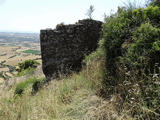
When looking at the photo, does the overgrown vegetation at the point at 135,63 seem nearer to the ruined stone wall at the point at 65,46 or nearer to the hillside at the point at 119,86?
the hillside at the point at 119,86

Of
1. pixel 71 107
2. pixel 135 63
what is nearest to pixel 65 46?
pixel 71 107

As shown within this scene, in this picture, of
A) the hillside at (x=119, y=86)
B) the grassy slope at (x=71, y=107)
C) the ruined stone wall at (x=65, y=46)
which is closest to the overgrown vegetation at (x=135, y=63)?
the hillside at (x=119, y=86)

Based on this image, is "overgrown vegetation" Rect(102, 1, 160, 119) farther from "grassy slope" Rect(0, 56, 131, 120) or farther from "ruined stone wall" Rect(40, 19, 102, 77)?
"ruined stone wall" Rect(40, 19, 102, 77)

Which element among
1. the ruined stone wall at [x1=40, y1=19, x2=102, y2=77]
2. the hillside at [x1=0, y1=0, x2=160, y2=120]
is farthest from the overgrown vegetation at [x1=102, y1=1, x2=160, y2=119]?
the ruined stone wall at [x1=40, y1=19, x2=102, y2=77]

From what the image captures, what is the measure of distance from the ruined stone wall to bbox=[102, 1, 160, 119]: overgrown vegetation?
12.7ft

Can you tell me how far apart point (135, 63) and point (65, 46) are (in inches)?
203

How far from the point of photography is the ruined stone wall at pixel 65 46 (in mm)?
7047

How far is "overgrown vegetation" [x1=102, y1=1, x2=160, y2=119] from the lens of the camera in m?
1.94

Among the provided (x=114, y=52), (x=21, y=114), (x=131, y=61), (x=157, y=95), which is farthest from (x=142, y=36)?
(x=21, y=114)

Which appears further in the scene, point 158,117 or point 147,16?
point 147,16

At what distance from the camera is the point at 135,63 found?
92.6 inches

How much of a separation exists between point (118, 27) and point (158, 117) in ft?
6.47

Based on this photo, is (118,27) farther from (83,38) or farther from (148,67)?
(83,38)

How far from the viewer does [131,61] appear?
2.43m
